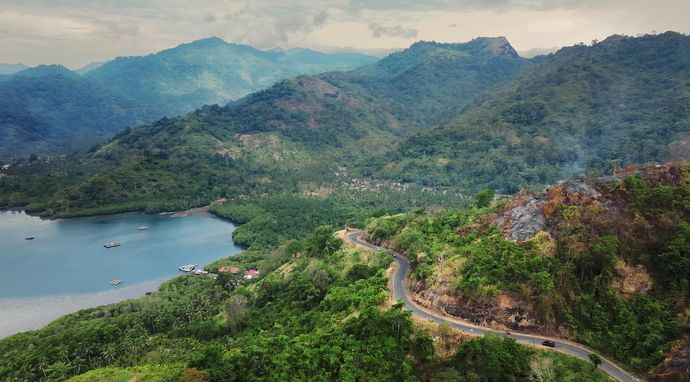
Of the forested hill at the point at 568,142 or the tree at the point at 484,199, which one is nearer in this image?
the tree at the point at 484,199

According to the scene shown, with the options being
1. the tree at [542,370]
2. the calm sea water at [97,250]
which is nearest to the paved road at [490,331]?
the tree at [542,370]

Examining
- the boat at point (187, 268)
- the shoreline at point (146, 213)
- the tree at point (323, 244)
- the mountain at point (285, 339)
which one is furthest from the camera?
the shoreline at point (146, 213)

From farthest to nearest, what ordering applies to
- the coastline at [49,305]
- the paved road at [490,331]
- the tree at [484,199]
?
the coastline at [49,305] < the tree at [484,199] < the paved road at [490,331]

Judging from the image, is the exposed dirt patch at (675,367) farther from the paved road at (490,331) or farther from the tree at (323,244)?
the tree at (323,244)

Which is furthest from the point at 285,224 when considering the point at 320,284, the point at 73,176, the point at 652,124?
the point at 652,124

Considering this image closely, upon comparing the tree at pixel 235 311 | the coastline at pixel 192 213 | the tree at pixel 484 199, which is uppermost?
the tree at pixel 484 199

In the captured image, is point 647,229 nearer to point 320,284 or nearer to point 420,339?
point 420,339
